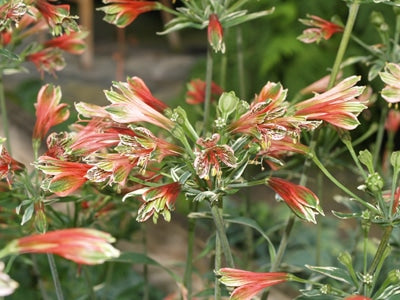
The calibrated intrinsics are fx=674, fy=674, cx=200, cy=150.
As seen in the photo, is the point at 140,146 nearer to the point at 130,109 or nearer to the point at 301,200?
the point at 130,109

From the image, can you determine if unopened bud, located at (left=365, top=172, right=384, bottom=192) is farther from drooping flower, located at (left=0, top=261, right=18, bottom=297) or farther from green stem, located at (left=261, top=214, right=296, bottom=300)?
drooping flower, located at (left=0, top=261, right=18, bottom=297)

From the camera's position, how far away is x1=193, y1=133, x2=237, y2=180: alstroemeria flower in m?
0.57

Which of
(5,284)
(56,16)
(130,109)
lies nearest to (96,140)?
(130,109)

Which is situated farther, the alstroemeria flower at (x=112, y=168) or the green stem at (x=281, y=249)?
the green stem at (x=281, y=249)

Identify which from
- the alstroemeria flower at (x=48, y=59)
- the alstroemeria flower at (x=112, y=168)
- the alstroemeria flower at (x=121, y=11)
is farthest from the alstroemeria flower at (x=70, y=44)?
the alstroemeria flower at (x=112, y=168)

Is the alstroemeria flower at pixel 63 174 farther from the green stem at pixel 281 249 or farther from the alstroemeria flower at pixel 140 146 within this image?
the green stem at pixel 281 249

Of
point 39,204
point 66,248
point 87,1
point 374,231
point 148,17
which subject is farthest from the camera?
point 148,17

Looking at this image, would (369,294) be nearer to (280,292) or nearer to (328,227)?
(280,292)

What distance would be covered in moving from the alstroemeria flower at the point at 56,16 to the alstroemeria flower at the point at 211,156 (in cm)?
22

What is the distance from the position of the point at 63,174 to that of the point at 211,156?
14 centimetres

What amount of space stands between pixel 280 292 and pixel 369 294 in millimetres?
873

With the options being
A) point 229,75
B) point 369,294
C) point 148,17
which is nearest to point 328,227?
point 229,75

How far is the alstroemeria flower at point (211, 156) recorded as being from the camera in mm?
572

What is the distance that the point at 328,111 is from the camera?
63 centimetres
